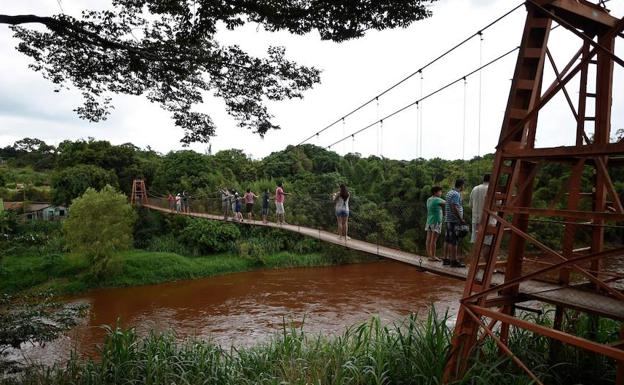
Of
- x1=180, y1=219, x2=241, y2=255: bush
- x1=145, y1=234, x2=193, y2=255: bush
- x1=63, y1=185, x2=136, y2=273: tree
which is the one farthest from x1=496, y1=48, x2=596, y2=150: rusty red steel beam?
x1=145, y1=234, x2=193, y2=255: bush

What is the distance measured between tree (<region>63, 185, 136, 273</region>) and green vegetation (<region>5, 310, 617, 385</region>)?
9.32 m

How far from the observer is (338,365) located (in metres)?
2.97

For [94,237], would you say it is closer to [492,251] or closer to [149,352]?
[149,352]

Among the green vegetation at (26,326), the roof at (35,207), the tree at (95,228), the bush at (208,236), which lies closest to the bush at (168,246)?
the bush at (208,236)

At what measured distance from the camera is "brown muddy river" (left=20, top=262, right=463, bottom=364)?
8.51 metres

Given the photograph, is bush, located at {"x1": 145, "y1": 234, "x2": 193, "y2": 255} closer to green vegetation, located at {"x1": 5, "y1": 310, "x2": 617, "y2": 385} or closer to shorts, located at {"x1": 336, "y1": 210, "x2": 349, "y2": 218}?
shorts, located at {"x1": 336, "y1": 210, "x2": 349, "y2": 218}

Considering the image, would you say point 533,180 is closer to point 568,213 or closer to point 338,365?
point 568,213

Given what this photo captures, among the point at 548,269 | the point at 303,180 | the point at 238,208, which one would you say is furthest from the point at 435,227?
the point at 303,180

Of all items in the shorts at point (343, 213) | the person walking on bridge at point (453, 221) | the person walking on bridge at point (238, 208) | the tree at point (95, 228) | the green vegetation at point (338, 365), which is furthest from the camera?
the tree at point (95, 228)

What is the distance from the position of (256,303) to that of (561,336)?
9317mm

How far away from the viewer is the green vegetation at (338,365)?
9.21 ft

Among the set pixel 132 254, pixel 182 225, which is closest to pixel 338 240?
pixel 132 254

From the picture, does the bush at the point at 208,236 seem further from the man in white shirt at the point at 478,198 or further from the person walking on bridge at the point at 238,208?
the man in white shirt at the point at 478,198

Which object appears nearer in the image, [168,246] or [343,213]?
[343,213]
